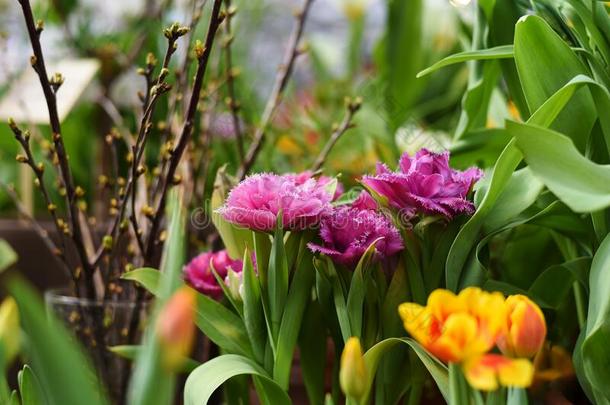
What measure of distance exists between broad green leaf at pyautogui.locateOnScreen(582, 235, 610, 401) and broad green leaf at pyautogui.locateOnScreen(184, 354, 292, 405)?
0.17 m

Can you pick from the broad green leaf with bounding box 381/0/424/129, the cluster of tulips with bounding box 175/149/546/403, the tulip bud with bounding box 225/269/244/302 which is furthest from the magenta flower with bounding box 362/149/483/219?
the broad green leaf with bounding box 381/0/424/129

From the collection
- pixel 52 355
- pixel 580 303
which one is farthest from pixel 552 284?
pixel 52 355

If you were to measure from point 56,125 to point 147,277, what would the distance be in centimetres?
12

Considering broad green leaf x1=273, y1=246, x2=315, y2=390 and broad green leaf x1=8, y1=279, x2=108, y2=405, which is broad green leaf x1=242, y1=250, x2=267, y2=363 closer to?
broad green leaf x1=273, y1=246, x2=315, y2=390

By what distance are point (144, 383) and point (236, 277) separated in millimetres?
234

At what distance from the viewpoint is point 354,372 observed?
0.33 m

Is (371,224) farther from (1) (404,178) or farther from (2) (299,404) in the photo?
(2) (299,404)

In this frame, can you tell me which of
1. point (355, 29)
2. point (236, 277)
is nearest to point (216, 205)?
point (236, 277)

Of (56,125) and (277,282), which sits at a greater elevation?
(56,125)

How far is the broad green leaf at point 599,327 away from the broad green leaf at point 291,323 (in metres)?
0.16

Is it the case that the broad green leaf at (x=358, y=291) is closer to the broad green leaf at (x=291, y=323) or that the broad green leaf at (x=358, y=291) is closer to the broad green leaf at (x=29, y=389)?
the broad green leaf at (x=291, y=323)

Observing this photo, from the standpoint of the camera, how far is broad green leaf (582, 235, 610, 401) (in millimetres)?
386

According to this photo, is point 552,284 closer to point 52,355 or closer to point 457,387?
point 457,387

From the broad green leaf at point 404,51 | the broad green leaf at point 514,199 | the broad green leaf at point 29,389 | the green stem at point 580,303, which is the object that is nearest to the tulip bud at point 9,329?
the broad green leaf at point 29,389
